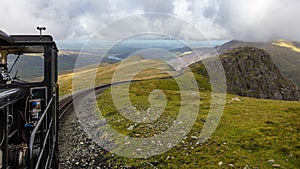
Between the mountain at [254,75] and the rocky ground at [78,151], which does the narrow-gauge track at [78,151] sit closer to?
the rocky ground at [78,151]

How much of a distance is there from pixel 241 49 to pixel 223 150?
100 metres

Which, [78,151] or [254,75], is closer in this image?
[78,151]

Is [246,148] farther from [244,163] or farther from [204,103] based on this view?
[204,103]

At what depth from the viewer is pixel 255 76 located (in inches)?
3903

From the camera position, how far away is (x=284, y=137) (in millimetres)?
19172

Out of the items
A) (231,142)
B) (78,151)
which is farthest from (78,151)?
(231,142)

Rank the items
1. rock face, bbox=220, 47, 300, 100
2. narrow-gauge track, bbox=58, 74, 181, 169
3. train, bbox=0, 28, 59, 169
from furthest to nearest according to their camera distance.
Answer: rock face, bbox=220, 47, 300, 100, narrow-gauge track, bbox=58, 74, 181, 169, train, bbox=0, 28, 59, 169

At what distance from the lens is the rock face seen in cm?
9288

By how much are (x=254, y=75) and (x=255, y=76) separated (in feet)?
1.56

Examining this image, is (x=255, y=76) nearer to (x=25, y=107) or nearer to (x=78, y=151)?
(x=78, y=151)

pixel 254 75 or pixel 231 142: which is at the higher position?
pixel 231 142

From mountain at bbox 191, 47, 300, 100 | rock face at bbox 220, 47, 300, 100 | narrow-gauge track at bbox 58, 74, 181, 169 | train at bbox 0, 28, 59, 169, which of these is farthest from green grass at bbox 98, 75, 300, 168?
rock face at bbox 220, 47, 300, 100

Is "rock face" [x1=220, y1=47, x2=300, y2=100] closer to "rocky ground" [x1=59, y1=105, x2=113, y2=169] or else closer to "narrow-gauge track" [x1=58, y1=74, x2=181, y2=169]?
"narrow-gauge track" [x1=58, y1=74, x2=181, y2=169]

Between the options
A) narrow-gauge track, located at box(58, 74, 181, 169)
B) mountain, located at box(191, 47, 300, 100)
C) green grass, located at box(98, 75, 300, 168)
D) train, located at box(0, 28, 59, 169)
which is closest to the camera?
train, located at box(0, 28, 59, 169)
